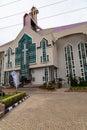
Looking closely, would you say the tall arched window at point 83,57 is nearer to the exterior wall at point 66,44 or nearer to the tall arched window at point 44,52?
the exterior wall at point 66,44

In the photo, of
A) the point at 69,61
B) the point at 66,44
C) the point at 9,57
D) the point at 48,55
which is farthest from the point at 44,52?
the point at 9,57

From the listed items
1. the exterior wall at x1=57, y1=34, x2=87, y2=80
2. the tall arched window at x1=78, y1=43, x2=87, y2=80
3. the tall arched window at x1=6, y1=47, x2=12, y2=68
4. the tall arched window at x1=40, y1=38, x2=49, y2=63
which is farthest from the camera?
the tall arched window at x1=6, y1=47, x2=12, y2=68

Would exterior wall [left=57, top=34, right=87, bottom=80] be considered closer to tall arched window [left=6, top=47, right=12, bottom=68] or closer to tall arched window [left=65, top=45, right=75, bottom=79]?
tall arched window [left=65, top=45, right=75, bottom=79]

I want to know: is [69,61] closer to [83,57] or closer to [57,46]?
[83,57]

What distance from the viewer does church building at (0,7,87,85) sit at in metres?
22.7

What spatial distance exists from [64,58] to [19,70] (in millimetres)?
10229

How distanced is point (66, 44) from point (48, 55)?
5.98 meters

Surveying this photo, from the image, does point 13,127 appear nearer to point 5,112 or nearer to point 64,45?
point 5,112

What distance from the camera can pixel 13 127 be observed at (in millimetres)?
3910

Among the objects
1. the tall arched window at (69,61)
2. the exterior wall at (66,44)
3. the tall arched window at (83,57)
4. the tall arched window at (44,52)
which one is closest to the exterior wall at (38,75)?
the tall arched window at (44,52)

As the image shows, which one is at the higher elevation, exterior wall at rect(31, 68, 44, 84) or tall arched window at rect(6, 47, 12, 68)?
tall arched window at rect(6, 47, 12, 68)

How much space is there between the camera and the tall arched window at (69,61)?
933 inches

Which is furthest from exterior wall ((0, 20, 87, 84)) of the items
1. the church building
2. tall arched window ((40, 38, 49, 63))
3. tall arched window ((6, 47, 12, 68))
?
tall arched window ((6, 47, 12, 68))

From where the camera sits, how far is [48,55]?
22.2 metres
